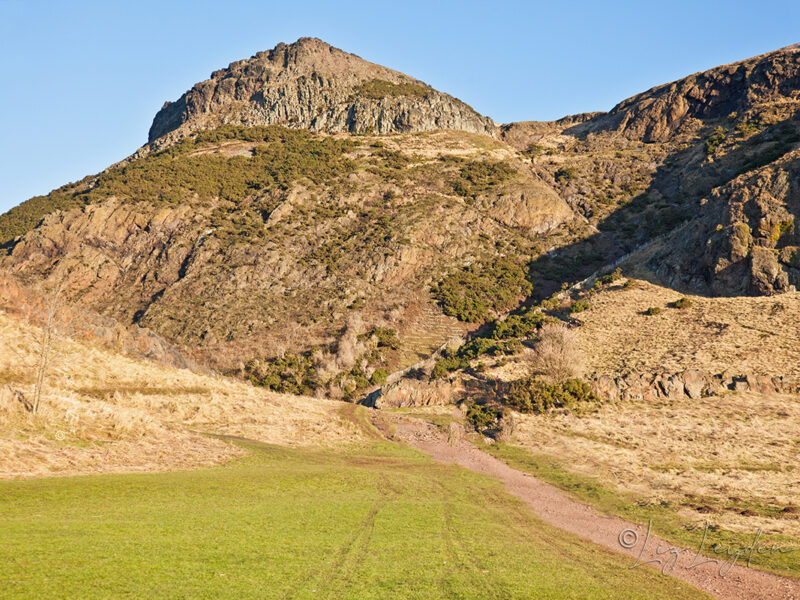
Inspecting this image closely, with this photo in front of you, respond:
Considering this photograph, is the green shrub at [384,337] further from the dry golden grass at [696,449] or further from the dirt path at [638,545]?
the dirt path at [638,545]

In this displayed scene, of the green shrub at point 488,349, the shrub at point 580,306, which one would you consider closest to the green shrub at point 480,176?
the shrub at point 580,306

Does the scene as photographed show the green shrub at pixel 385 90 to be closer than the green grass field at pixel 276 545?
No

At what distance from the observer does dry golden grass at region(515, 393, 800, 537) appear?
65.4ft

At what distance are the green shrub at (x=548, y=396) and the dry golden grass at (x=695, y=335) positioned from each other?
5460 mm

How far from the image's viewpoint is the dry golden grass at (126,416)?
18.1 metres

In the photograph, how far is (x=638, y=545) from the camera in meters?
14.6

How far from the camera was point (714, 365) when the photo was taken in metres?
40.6

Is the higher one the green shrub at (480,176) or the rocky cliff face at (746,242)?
the green shrub at (480,176)

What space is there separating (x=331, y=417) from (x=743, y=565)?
2549 cm

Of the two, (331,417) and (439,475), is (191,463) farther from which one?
(331,417)

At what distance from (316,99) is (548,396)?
113944 mm

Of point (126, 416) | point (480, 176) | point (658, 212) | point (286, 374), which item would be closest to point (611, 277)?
point (658, 212)

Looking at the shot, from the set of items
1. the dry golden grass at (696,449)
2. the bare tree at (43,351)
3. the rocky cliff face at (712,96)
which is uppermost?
the rocky cliff face at (712,96)

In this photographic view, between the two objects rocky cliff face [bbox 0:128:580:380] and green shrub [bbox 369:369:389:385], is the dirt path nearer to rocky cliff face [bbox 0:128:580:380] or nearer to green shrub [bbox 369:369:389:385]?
green shrub [bbox 369:369:389:385]
